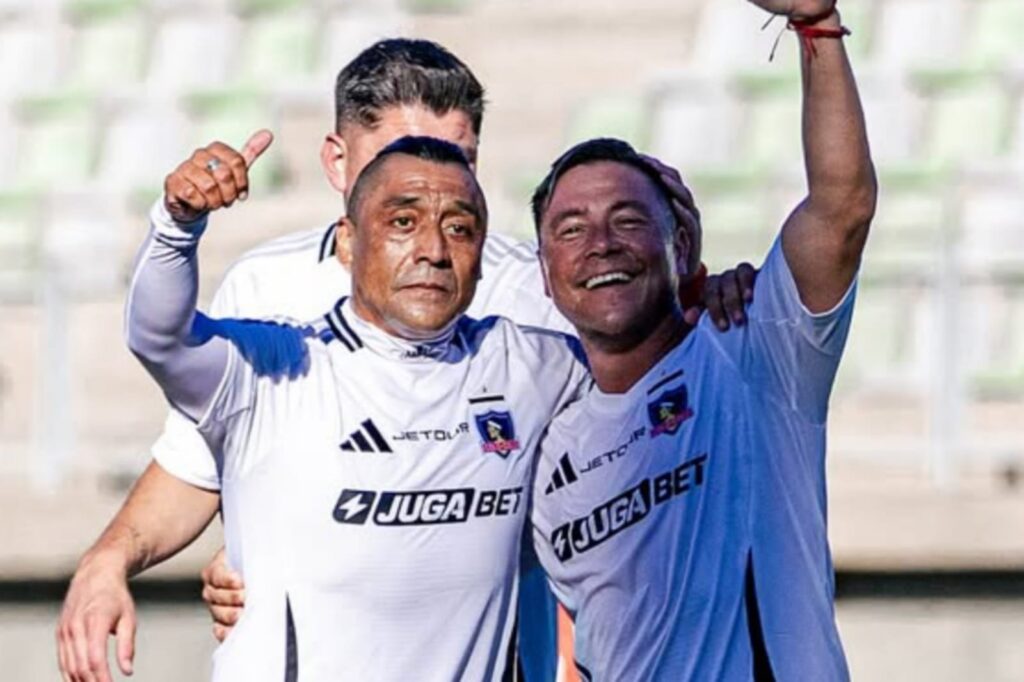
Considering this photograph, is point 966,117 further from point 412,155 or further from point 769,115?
point 412,155

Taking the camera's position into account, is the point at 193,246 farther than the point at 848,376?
No

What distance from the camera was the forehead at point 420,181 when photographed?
504 cm

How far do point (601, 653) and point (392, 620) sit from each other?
1.22 ft

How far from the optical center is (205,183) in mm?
4754

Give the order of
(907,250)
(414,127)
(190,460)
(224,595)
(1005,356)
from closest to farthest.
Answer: (224,595) < (190,460) < (414,127) < (907,250) < (1005,356)

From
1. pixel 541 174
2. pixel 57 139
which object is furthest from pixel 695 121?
pixel 57 139

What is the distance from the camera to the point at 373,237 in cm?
503

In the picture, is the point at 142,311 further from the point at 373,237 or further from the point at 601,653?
the point at 601,653

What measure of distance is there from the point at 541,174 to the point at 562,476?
7.81 metres

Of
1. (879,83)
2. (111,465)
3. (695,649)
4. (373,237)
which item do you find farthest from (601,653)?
(879,83)

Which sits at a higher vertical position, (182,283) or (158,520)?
(182,283)

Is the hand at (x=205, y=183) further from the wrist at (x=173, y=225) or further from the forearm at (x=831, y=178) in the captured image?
the forearm at (x=831, y=178)

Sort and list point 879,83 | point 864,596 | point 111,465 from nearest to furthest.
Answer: point 864,596 < point 111,465 < point 879,83

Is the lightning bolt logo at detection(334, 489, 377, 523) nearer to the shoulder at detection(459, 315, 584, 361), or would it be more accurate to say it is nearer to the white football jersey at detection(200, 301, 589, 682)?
the white football jersey at detection(200, 301, 589, 682)
